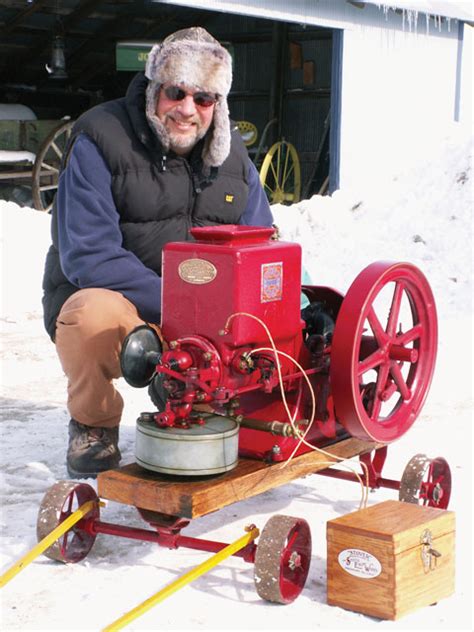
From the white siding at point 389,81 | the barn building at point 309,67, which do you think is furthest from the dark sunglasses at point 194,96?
the white siding at point 389,81

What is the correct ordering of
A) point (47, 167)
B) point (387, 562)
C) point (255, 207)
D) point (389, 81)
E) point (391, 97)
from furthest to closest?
point (391, 97), point (389, 81), point (47, 167), point (255, 207), point (387, 562)

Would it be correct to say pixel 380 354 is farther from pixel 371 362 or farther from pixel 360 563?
pixel 360 563

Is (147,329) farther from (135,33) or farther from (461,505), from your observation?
(135,33)

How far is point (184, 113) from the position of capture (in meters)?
3.62

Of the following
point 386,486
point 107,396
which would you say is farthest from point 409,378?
point 107,396

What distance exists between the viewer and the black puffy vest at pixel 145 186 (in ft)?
12.3

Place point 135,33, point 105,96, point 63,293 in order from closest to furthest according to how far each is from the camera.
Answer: point 63,293 → point 135,33 → point 105,96

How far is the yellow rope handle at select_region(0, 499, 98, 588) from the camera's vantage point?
2844 mm

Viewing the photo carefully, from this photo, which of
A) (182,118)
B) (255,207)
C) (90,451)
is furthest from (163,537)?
(255,207)

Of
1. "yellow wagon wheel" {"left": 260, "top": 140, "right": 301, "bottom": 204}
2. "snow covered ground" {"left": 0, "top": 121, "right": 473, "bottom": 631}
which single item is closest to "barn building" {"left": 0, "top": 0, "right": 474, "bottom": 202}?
"yellow wagon wheel" {"left": 260, "top": 140, "right": 301, "bottom": 204}

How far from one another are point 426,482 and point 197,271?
1.06 m

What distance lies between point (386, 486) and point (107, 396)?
965mm

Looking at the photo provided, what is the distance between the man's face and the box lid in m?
1.43

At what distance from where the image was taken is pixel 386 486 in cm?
358
